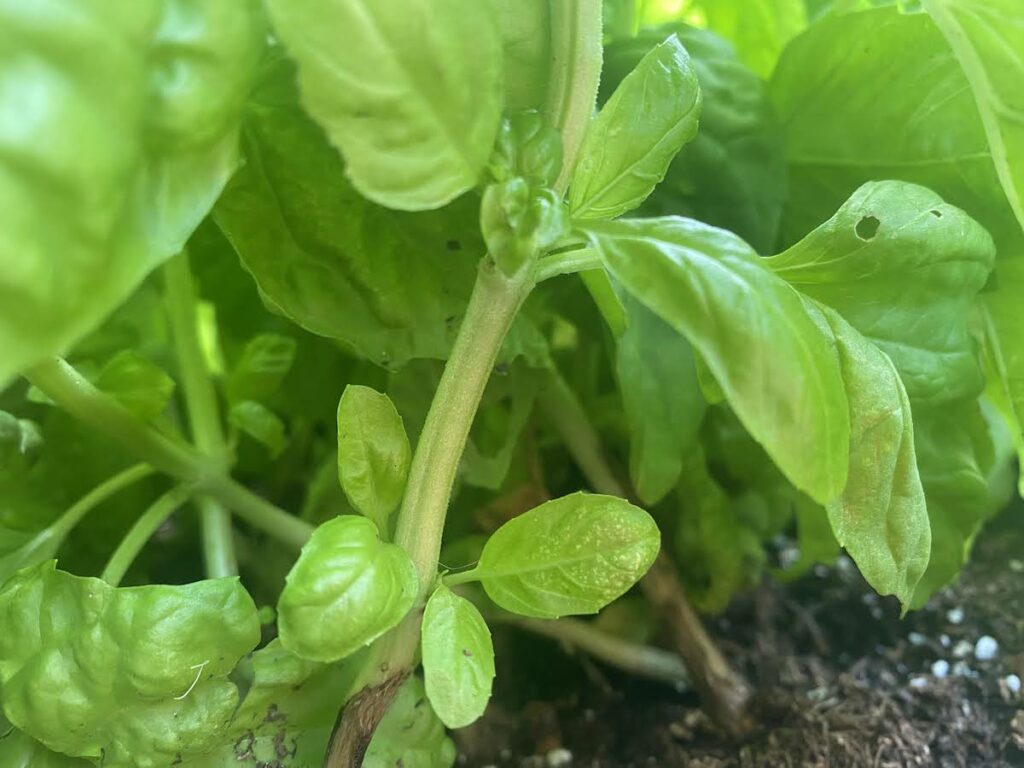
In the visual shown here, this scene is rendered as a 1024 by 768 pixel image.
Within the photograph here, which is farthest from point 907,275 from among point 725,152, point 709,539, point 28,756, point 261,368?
point 28,756

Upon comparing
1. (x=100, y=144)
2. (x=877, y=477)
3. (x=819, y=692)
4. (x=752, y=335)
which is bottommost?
(x=819, y=692)

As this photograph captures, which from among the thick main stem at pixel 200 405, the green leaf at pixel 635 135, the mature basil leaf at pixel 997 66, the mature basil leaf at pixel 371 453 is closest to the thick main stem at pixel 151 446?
the thick main stem at pixel 200 405

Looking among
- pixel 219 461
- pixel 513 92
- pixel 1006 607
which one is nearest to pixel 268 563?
pixel 219 461

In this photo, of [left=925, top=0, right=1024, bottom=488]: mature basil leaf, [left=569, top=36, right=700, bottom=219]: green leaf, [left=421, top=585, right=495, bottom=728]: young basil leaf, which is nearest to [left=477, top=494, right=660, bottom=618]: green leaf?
[left=421, top=585, right=495, bottom=728]: young basil leaf

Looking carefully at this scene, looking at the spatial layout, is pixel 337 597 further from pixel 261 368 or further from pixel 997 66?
pixel 997 66

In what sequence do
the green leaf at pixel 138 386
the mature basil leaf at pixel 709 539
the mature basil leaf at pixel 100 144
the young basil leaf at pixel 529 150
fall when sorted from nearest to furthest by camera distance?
the mature basil leaf at pixel 100 144, the young basil leaf at pixel 529 150, the green leaf at pixel 138 386, the mature basil leaf at pixel 709 539

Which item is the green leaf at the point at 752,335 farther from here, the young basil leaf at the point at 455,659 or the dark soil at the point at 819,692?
the dark soil at the point at 819,692

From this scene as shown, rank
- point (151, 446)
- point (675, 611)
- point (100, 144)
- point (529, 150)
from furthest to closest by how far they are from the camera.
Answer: point (675, 611), point (151, 446), point (529, 150), point (100, 144)

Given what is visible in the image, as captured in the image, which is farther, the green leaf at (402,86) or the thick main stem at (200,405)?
the thick main stem at (200,405)
